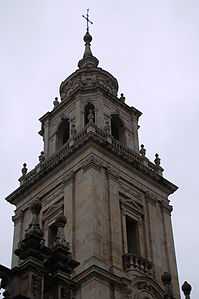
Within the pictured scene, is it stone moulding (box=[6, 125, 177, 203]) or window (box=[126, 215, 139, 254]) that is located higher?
stone moulding (box=[6, 125, 177, 203])

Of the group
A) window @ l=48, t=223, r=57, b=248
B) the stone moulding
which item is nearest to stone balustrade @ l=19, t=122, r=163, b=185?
→ the stone moulding

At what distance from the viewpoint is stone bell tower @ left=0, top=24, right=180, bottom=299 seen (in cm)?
3153

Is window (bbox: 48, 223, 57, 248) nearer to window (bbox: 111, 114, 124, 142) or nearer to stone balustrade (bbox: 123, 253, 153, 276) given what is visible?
stone balustrade (bbox: 123, 253, 153, 276)

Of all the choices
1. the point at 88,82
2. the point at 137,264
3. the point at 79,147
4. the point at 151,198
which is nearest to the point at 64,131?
the point at 88,82

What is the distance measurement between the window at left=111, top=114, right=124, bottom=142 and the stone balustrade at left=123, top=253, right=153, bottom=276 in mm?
9663

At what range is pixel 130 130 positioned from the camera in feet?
136

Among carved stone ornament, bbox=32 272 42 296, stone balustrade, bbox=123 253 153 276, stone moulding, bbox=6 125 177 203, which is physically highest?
stone moulding, bbox=6 125 177 203

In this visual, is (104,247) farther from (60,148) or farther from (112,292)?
(60,148)

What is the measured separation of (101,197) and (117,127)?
843cm

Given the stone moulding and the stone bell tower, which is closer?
the stone bell tower

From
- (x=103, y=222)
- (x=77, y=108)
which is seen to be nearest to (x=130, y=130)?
(x=77, y=108)

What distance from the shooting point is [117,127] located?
41344 mm

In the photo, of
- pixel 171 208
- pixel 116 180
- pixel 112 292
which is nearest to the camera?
pixel 112 292

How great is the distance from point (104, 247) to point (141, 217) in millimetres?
4386
